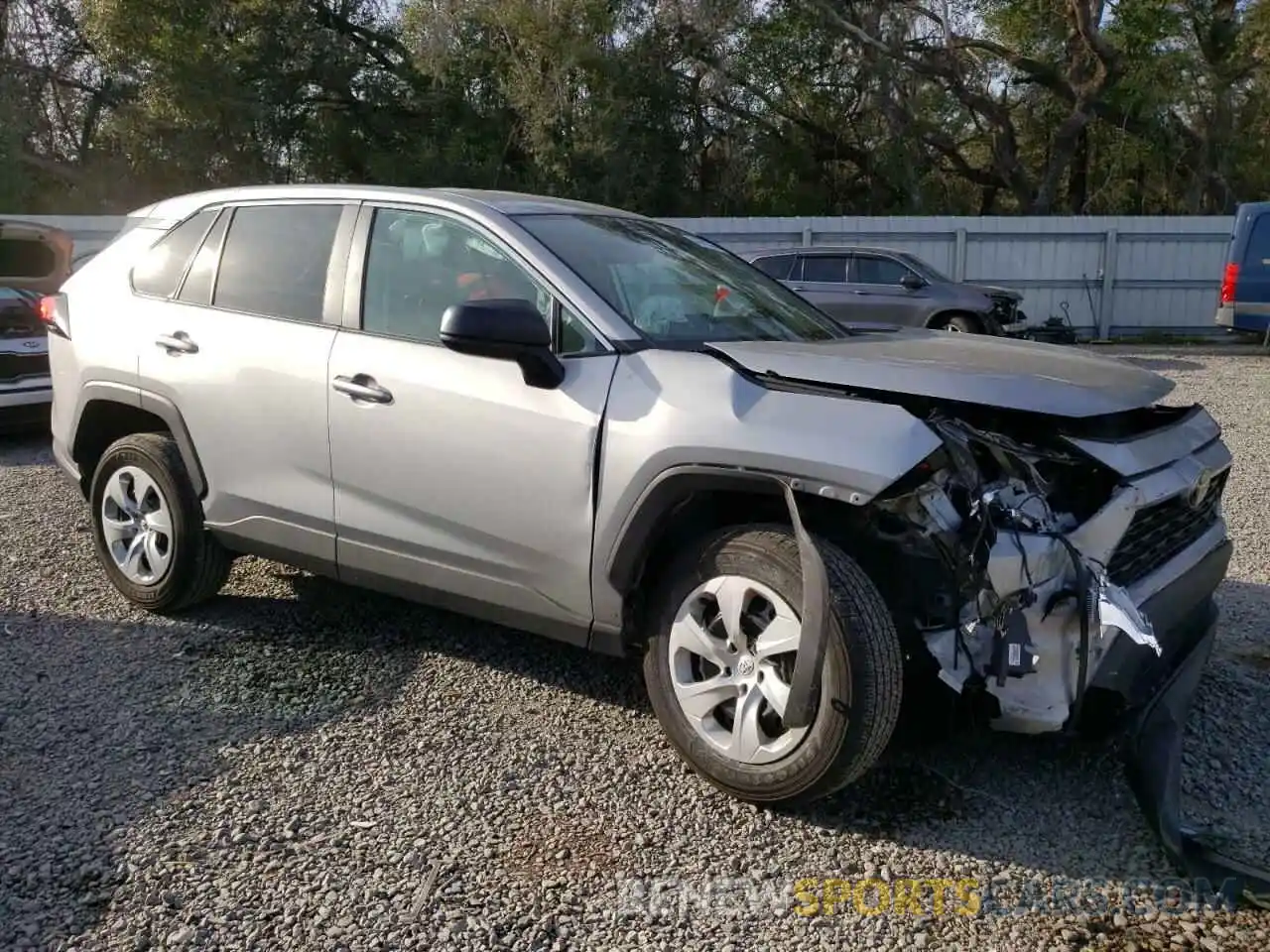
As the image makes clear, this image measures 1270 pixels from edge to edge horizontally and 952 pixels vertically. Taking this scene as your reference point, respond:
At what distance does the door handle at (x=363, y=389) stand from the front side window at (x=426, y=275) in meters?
0.20

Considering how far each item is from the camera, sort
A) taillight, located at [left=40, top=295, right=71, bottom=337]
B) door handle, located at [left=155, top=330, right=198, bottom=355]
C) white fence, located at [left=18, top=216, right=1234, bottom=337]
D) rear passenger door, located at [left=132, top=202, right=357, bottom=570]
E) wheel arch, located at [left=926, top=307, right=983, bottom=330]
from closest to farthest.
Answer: rear passenger door, located at [left=132, top=202, right=357, bottom=570]
door handle, located at [left=155, top=330, right=198, bottom=355]
taillight, located at [left=40, top=295, right=71, bottom=337]
wheel arch, located at [left=926, top=307, right=983, bottom=330]
white fence, located at [left=18, top=216, right=1234, bottom=337]

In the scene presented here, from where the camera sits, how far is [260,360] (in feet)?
13.8

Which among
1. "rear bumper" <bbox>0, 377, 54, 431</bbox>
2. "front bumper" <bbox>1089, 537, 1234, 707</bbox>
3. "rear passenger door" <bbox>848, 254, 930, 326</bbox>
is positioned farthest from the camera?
"rear passenger door" <bbox>848, 254, 930, 326</bbox>

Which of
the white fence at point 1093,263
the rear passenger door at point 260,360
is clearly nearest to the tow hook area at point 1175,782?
the rear passenger door at point 260,360

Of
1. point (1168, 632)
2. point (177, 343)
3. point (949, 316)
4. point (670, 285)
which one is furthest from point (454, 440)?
point (949, 316)

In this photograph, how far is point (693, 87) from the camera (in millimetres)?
24375

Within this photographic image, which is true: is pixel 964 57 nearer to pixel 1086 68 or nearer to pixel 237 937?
pixel 1086 68

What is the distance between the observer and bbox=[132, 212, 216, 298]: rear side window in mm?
4707

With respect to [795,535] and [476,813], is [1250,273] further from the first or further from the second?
[476,813]

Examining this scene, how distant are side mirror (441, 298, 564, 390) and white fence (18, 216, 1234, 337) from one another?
15.9 metres

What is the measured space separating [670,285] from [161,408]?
212cm

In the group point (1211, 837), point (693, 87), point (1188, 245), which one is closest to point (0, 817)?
point (1211, 837)

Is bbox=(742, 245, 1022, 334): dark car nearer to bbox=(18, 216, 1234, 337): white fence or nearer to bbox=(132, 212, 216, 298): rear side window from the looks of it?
bbox=(18, 216, 1234, 337): white fence

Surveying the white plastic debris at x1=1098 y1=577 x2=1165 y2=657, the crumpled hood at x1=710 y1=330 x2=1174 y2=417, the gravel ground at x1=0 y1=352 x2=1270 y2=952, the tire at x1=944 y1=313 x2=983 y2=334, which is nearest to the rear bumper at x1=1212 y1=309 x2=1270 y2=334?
the tire at x1=944 y1=313 x2=983 y2=334
